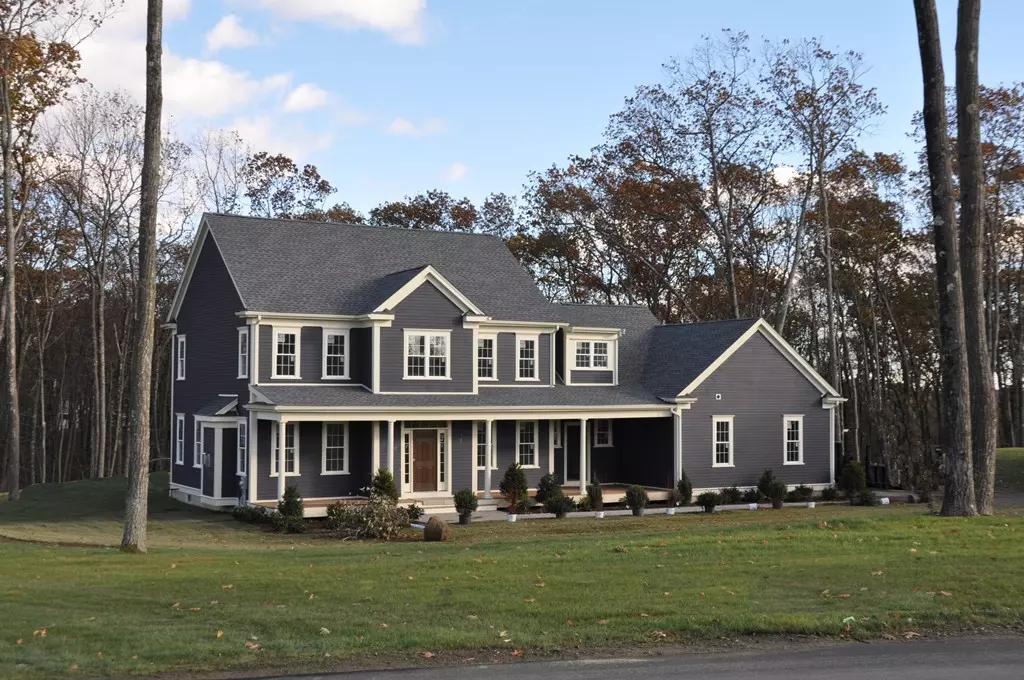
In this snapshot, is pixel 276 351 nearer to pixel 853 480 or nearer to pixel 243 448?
pixel 243 448

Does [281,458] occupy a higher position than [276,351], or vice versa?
[276,351]

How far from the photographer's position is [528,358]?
36.0 metres

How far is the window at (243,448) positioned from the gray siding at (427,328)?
14.0ft

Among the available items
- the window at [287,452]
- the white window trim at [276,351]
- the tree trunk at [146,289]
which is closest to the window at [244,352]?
the white window trim at [276,351]

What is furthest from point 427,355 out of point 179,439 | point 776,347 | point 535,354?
point 776,347

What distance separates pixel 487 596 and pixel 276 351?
1992cm

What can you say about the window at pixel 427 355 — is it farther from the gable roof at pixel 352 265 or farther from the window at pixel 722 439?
the window at pixel 722 439

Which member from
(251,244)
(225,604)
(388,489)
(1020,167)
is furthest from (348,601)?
(1020,167)

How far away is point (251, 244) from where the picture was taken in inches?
1344

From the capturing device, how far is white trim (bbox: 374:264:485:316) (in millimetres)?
32344

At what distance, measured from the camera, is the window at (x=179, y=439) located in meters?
35.8

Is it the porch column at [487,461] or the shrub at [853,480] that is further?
the shrub at [853,480]

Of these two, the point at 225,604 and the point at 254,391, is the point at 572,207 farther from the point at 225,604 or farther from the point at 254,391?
the point at 225,604

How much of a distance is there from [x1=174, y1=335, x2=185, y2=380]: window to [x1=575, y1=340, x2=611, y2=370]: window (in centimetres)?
1406
